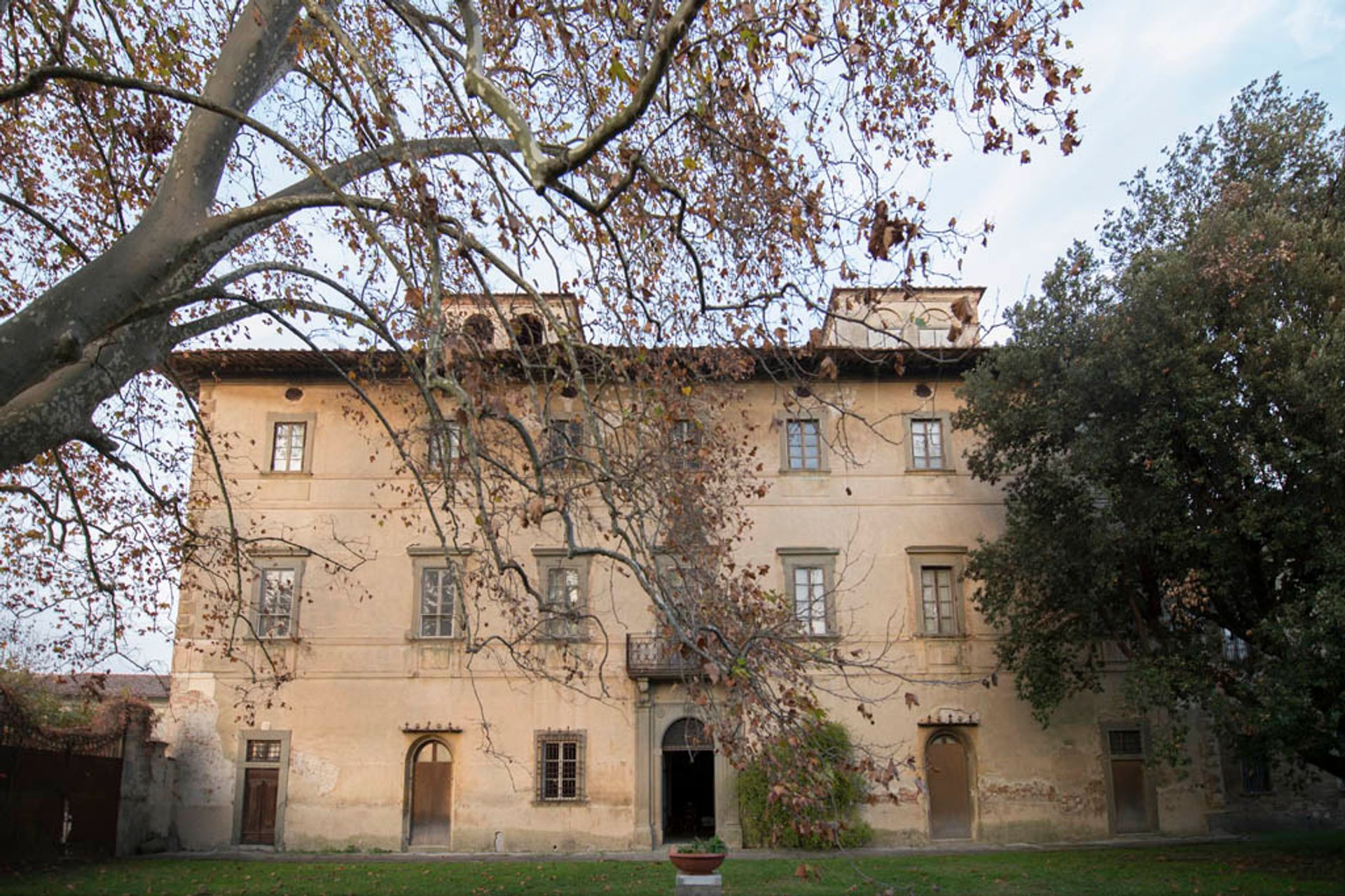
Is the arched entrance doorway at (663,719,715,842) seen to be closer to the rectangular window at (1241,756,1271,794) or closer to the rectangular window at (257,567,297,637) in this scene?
the rectangular window at (257,567,297,637)

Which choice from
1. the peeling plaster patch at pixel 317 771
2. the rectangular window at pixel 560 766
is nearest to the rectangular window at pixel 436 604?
the rectangular window at pixel 560 766

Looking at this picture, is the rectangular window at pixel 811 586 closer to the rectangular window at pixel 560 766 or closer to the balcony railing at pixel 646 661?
the balcony railing at pixel 646 661

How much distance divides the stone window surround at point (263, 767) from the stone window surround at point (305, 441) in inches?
209

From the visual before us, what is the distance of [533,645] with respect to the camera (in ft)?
70.2

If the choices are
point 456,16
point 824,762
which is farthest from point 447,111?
point 824,762

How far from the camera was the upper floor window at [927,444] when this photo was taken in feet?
73.2

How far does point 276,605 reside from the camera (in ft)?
71.1

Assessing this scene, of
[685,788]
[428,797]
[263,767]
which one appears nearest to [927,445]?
[685,788]

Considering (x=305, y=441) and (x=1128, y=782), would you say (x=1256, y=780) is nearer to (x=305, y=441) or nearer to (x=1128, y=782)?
(x=1128, y=782)

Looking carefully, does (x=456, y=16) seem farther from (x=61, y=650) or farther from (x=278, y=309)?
(x=61, y=650)

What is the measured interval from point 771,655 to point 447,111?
22.1 ft

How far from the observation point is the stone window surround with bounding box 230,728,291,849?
810 inches

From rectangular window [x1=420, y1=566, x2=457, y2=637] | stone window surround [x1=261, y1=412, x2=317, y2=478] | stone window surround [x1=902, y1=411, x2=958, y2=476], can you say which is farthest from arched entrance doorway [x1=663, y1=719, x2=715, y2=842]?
stone window surround [x1=261, y1=412, x2=317, y2=478]

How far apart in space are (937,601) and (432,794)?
11.1 metres
